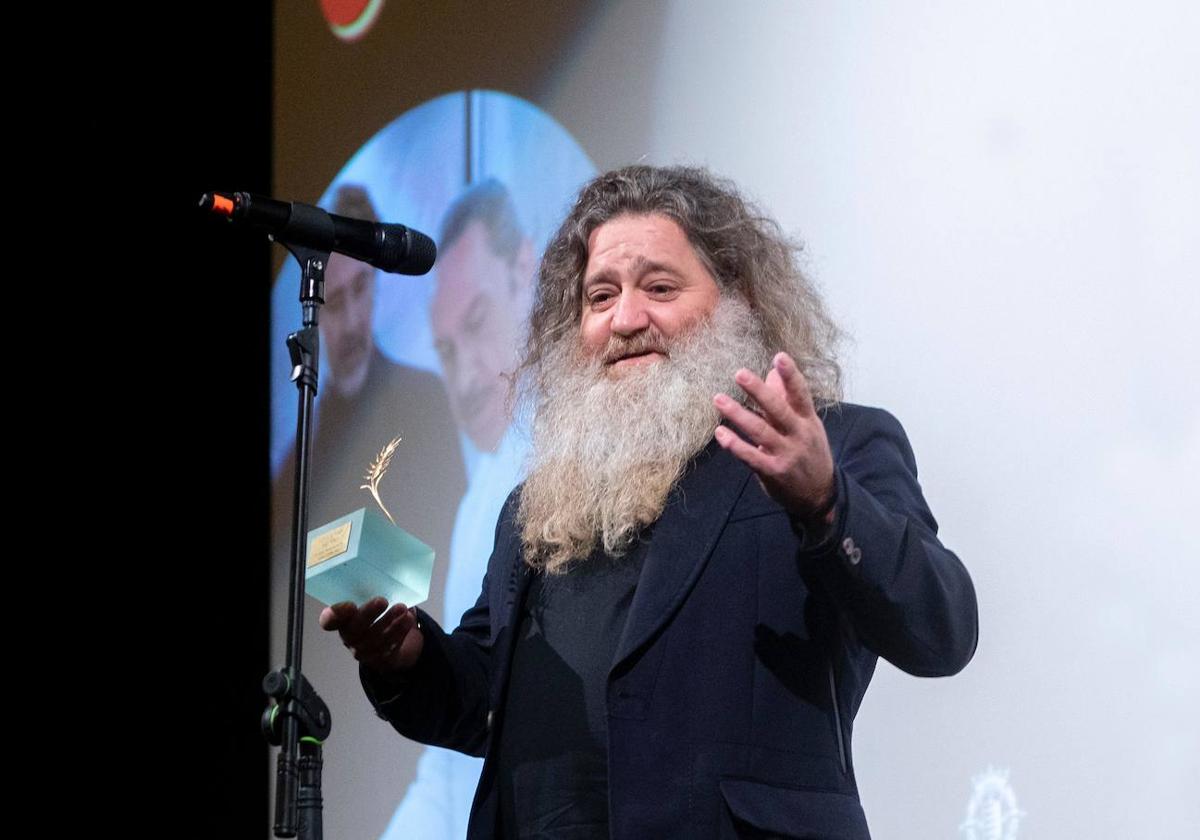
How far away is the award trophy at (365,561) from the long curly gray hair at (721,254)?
2.33ft

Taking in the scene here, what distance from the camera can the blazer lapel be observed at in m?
2.03

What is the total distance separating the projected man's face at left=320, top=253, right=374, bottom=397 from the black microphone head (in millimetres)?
1520

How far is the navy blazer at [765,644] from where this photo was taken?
1.87 metres

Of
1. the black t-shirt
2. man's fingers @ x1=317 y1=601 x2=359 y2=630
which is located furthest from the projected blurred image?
man's fingers @ x1=317 y1=601 x2=359 y2=630

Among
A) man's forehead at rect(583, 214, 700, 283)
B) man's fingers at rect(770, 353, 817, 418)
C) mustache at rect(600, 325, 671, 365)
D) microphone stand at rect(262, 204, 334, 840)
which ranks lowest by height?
microphone stand at rect(262, 204, 334, 840)

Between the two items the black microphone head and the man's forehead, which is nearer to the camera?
the black microphone head

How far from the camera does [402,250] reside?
7.52 ft

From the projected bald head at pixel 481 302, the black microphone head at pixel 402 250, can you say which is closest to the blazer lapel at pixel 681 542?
the black microphone head at pixel 402 250

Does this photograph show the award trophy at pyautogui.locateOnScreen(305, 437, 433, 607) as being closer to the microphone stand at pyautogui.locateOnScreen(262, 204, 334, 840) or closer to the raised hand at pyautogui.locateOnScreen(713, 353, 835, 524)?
the microphone stand at pyautogui.locateOnScreen(262, 204, 334, 840)

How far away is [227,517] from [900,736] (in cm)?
228

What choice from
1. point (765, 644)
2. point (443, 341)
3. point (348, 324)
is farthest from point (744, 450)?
point (348, 324)

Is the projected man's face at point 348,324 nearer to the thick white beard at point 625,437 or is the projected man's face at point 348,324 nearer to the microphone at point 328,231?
the thick white beard at point 625,437

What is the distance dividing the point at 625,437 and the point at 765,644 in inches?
20.2

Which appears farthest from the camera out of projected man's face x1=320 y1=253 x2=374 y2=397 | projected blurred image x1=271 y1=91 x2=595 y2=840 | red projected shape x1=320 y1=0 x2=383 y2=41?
red projected shape x1=320 y1=0 x2=383 y2=41
